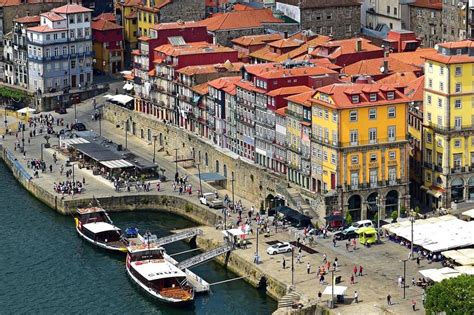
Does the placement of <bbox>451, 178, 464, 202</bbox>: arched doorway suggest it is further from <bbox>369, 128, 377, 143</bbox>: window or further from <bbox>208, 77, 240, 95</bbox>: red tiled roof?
<bbox>208, 77, 240, 95</bbox>: red tiled roof

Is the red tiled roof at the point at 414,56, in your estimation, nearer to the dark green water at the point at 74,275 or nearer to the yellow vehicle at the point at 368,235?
the dark green water at the point at 74,275

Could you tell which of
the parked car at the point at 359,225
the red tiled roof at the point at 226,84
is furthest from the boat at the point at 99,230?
the parked car at the point at 359,225

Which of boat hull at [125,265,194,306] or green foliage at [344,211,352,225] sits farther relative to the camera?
green foliage at [344,211,352,225]

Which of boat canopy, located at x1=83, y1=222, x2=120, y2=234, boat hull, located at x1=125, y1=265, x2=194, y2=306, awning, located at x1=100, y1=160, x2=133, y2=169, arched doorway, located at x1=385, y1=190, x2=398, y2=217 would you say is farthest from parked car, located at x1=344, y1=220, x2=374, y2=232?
awning, located at x1=100, y1=160, x2=133, y2=169

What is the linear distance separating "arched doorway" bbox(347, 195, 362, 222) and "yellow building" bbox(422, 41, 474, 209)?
7.87m

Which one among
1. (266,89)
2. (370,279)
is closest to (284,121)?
(266,89)

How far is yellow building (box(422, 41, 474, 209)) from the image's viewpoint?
529ft

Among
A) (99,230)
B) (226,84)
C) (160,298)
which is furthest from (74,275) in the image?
(226,84)

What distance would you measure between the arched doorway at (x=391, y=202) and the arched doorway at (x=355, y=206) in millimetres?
2770

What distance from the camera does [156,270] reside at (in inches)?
5906

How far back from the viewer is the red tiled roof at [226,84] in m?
179

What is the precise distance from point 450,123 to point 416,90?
8.72 m

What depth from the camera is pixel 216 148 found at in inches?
7131

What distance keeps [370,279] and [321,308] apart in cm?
761
